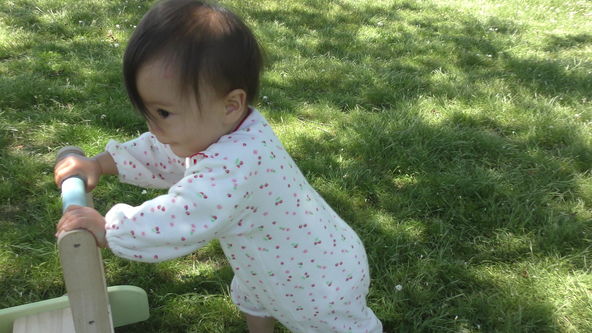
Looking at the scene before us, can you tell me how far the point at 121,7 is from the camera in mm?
5668

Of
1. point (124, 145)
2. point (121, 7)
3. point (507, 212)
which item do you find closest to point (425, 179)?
point (507, 212)

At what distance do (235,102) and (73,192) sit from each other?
0.49 metres

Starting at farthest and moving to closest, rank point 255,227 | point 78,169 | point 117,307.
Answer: point 117,307
point 78,169
point 255,227

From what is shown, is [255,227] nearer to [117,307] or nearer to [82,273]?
[82,273]

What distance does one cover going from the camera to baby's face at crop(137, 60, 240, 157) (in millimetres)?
1357

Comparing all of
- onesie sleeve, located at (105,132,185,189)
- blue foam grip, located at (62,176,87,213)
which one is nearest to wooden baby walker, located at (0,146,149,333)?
blue foam grip, located at (62,176,87,213)

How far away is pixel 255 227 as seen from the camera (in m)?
1.60

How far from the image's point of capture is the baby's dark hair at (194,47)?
4.42 feet

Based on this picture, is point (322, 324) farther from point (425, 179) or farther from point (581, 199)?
point (581, 199)

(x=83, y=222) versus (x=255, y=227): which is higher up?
(x=83, y=222)

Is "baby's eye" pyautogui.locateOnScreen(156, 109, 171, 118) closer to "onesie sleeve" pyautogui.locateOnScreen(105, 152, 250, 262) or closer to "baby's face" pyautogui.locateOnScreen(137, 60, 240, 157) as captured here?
"baby's face" pyautogui.locateOnScreen(137, 60, 240, 157)

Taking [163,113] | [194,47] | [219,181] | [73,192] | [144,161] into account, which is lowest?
[144,161]

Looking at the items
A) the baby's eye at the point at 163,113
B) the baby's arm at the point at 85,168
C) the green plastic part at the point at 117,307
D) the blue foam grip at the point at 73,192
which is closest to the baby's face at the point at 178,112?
the baby's eye at the point at 163,113

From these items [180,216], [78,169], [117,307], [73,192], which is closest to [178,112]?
[180,216]
